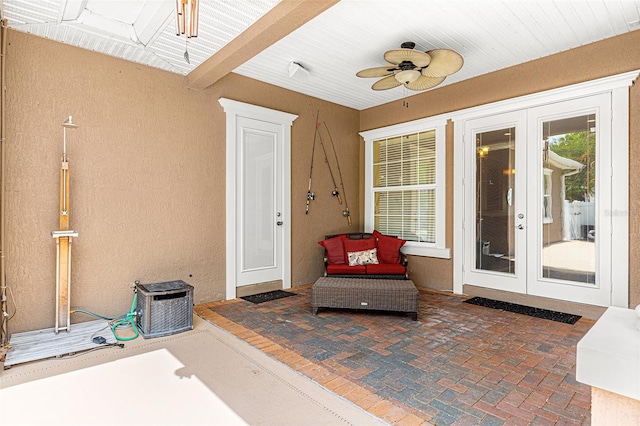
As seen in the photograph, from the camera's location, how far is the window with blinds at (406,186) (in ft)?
17.6

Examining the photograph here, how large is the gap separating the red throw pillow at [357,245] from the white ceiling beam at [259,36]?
9.05ft

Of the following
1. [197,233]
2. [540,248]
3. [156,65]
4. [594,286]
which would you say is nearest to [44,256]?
[197,233]

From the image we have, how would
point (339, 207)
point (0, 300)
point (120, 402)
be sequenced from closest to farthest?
1. point (120, 402)
2. point (0, 300)
3. point (339, 207)

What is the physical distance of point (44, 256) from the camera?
3395 millimetres

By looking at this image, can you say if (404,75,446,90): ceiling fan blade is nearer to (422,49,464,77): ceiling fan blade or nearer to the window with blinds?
(422,49,464,77): ceiling fan blade

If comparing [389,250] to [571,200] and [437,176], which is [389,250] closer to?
[437,176]

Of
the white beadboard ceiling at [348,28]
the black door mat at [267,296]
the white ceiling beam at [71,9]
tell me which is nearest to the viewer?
the white ceiling beam at [71,9]

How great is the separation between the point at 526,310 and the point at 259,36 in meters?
4.07

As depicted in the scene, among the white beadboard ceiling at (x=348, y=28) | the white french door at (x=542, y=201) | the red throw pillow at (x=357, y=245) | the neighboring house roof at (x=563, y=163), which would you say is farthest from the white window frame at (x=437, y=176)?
the neighboring house roof at (x=563, y=163)

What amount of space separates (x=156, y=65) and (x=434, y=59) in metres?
2.96

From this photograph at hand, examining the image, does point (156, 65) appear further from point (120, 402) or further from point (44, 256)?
point (120, 402)

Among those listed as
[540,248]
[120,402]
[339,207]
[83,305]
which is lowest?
[120,402]

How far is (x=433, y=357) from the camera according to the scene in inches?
112

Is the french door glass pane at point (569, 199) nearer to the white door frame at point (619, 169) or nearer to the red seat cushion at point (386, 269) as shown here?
the white door frame at point (619, 169)
